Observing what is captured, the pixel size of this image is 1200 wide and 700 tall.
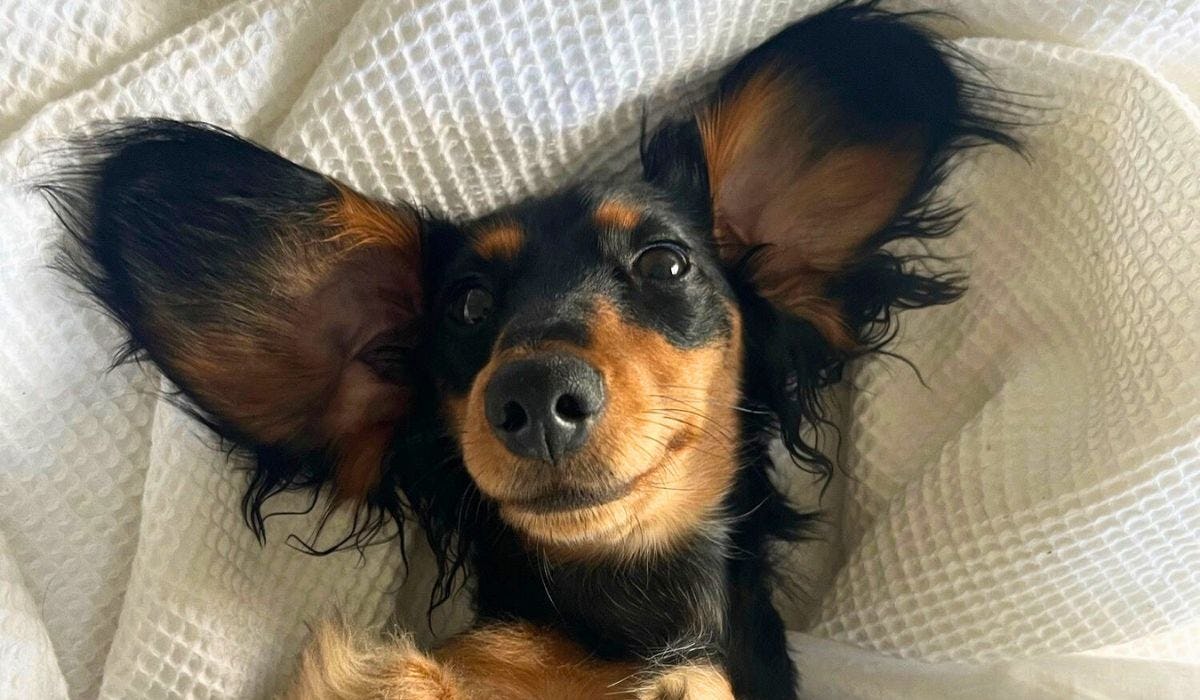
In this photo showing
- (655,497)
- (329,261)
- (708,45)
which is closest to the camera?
(655,497)

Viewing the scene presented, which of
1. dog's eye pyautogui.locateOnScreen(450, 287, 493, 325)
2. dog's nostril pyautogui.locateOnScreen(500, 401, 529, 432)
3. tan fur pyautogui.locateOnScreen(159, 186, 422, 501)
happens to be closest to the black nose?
dog's nostril pyautogui.locateOnScreen(500, 401, 529, 432)

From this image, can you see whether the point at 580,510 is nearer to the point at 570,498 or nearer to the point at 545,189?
the point at 570,498

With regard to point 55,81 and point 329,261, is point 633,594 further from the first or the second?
point 55,81

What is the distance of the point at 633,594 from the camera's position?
124 centimetres

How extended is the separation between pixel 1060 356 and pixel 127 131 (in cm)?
124

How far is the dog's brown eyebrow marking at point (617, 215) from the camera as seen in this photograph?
1181mm

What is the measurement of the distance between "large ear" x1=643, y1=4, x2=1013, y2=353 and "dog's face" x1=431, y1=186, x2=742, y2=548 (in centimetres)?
9

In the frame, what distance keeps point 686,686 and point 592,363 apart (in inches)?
15.2

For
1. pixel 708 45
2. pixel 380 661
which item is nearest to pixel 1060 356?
pixel 708 45

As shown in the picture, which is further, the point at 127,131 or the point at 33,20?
the point at 33,20

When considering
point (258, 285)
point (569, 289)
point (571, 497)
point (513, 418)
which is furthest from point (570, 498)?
point (258, 285)

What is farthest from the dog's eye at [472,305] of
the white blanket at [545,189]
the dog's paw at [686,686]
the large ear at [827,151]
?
the dog's paw at [686,686]

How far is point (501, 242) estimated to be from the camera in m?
1.20

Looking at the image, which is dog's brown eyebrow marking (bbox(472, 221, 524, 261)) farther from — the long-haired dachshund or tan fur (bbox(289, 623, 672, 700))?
tan fur (bbox(289, 623, 672, 700))
